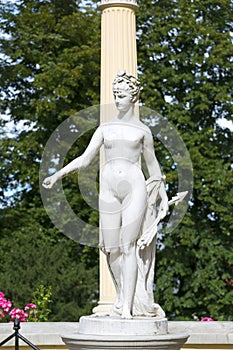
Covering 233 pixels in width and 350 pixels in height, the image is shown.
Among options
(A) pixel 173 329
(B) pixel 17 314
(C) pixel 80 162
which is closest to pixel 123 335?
(C) pixel 80 162

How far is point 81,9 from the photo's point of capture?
829 inches

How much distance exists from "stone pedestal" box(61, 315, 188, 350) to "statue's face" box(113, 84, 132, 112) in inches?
79.7

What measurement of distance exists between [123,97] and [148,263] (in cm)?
163

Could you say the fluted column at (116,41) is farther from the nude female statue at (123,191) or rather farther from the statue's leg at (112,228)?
the statue's leg at (112,228)

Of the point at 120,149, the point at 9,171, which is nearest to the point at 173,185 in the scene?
the point at 9,171

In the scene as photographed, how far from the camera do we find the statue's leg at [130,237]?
729cm

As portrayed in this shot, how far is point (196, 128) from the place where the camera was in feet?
62.8

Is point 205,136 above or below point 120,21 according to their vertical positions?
above

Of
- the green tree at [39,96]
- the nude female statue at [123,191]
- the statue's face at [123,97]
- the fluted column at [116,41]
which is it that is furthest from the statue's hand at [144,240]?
the green tree at [39,96]

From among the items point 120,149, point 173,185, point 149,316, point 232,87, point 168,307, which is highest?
point 232,87

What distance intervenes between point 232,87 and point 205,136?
4.99ft

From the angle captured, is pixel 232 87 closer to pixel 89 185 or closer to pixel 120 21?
pixel 89 185

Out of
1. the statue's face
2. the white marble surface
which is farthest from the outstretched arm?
the white marble surface

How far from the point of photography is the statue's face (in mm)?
7523
